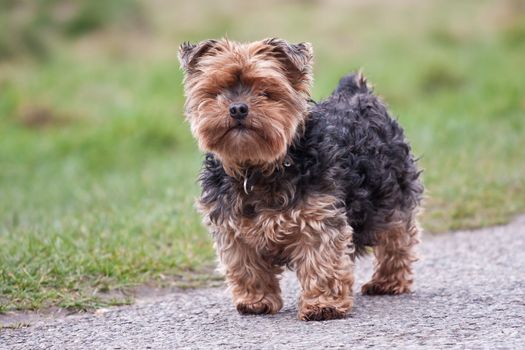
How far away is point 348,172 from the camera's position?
7.15 m

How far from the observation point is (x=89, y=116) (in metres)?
18.6

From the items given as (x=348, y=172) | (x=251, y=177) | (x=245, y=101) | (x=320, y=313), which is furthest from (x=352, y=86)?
(x=320, y=313)

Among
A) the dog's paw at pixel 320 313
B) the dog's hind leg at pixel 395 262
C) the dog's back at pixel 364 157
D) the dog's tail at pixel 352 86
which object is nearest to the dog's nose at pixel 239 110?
the dog's back at pixel 364 157

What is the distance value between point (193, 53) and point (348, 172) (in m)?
1.33

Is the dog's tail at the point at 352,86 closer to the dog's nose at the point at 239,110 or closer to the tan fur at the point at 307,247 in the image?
the tan fur at the point at 307,247

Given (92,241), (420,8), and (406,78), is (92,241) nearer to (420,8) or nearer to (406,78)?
(406,78)

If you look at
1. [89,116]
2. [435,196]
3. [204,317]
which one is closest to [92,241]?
[204,317]

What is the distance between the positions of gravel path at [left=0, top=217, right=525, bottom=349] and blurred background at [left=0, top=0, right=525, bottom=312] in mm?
665

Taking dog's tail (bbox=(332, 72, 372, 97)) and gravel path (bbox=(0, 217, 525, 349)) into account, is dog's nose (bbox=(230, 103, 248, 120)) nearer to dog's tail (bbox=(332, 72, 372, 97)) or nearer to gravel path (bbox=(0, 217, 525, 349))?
gravel path (bbox=(0, 217, 525, 349))

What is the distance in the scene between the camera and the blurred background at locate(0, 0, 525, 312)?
9086 millimetres

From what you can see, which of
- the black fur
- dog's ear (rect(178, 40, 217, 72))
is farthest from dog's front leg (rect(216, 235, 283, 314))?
dog's ear (rect(178, 40, 217, 72))

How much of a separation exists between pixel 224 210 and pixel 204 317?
32.5 inches

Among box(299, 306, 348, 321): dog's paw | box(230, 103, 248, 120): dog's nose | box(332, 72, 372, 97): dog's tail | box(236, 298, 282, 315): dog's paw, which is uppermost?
box(332, 72, 372, 97): dog's tail

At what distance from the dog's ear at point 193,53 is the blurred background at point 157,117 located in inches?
81.0
